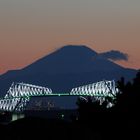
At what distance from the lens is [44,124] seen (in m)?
18.0

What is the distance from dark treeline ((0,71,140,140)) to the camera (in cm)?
1775

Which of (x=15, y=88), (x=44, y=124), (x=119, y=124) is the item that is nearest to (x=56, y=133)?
(x=44, y=124)

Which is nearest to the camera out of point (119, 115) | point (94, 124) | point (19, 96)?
point (119, 115)

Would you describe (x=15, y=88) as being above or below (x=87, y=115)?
above

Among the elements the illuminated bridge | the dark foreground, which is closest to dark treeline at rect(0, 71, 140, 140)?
the dark foreground

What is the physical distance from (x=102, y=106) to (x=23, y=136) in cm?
1767

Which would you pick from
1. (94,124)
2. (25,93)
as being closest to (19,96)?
(25,93)

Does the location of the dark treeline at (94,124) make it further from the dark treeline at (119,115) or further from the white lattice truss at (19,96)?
the white lattice truss at (19,96)

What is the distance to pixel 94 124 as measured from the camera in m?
31.8

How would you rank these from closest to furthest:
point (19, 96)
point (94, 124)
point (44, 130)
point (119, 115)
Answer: point (44, 130) → point (119, 115) → point (94, 124) → point (19, 96)

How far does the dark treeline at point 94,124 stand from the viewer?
58.2ft

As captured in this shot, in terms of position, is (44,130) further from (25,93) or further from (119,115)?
(25,93)

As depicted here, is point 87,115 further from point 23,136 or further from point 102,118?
point 23,136

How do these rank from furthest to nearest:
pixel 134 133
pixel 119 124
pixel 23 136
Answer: pixel 119 124 < pixel 134 133 < pixel 23 136
